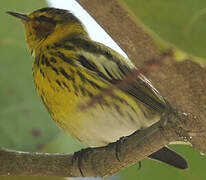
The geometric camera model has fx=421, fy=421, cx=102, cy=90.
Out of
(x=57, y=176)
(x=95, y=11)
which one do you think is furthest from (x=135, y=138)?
(x=95, y=11)

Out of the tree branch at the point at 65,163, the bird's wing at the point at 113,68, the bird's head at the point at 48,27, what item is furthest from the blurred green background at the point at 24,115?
the bird's head at the point at 48,27

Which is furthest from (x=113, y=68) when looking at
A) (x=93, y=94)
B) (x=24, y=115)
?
(x=24, y=115)

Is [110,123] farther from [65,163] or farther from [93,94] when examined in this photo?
[65,163]

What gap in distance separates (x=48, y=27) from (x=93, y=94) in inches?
39.5

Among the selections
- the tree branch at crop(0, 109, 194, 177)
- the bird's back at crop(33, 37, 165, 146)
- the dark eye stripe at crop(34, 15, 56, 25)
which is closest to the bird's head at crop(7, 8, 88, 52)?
the dark eye stripe at crop(34, 15, 56, 25)

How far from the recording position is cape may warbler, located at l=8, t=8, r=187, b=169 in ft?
8.34

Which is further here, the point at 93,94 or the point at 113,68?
the point at 113,68

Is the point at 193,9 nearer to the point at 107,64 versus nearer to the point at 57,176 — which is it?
the point at 57,176

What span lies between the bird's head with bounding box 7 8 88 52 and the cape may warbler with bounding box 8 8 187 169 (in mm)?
206

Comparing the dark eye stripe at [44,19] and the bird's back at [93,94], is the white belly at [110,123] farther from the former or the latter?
the dark eye stripe at [44,19]

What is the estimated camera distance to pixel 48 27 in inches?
130

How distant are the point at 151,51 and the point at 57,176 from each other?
1.38 metres

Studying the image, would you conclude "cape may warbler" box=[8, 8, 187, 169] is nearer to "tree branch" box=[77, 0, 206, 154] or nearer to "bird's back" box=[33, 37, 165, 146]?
"bird's back" box=[33, 37, 165, 146]

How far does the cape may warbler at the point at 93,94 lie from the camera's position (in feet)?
8.34
